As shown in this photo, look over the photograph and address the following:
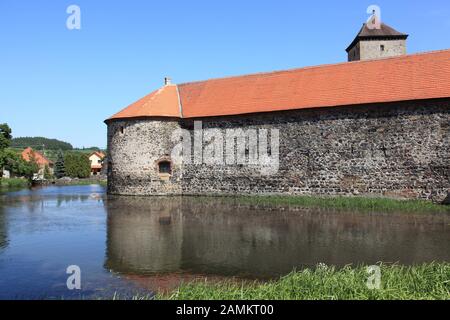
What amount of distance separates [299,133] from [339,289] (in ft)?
52.6

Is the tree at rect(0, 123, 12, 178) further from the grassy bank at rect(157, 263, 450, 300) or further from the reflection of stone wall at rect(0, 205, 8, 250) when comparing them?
the grassy bank at rect(157, 263, 450, 300)

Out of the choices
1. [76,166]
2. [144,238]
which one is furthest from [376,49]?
[76,166]

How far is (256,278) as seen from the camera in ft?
24.5

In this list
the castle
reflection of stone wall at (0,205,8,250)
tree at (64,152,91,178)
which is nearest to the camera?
reflection of stone wall at (0,205,8,250)

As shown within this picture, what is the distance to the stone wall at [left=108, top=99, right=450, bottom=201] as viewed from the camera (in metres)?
18.6

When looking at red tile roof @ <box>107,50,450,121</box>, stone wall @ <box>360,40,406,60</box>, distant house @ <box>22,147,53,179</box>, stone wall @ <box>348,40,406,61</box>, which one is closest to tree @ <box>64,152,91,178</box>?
distant house @ <box>22,147,53,179</box>

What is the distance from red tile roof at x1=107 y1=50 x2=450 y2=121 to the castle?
6 cm

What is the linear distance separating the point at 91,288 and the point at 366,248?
19.7 feet

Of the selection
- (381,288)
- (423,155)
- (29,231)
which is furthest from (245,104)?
(381,288)

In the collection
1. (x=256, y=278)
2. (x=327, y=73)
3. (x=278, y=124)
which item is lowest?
(x=256, y=278)

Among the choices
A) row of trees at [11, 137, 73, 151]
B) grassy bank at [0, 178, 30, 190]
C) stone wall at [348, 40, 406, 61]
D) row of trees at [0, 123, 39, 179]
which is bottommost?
grassy bank at [0, 178, 30, 190]

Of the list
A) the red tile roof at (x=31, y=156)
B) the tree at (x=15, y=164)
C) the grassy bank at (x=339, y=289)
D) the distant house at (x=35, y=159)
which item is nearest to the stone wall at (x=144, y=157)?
the tree at (x=15, y=164)

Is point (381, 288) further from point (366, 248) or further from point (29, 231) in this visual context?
point (29, 231)
